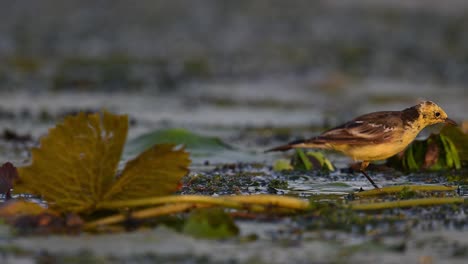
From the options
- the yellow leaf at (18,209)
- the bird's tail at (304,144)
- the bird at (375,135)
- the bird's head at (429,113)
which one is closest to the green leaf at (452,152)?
the bird's head at (429,113)

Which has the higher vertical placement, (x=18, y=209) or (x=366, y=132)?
(x=366, y=132)

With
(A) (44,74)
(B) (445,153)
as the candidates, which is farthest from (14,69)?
(B) (445,153)

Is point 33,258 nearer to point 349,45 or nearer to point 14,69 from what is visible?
point 14,69

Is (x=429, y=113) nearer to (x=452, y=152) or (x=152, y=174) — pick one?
(x=452, y=152)

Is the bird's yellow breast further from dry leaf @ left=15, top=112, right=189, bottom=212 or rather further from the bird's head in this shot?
dry leaf @ left=15, top=112, right=189, bottom=212

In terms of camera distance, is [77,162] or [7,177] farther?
[7,177]

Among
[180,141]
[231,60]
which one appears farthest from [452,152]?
[231,60]

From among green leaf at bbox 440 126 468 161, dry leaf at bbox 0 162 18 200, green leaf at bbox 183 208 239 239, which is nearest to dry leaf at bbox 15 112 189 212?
green leaf at bbox 183 208 239 239

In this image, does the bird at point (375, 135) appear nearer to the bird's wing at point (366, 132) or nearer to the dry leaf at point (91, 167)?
the bird's wing at point (366, 132)
